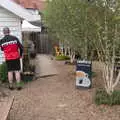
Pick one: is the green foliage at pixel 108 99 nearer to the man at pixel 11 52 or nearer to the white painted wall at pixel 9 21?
the man at pixel 11 52

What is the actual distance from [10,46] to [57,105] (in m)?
3.35

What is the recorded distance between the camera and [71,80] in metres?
15.0

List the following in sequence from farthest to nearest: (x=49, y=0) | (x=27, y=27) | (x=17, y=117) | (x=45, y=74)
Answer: (x=27, y=27)
(x=49, y=0)
(x=45, y=74)
(x=17, y=117)

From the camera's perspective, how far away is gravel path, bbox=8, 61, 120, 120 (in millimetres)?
9531

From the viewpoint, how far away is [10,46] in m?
13.2

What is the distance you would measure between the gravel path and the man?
1.98 feet

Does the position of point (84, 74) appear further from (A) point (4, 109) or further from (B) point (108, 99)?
(A) point (4, 109)

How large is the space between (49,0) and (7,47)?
7.90 m

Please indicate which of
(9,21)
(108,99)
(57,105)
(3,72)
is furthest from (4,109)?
(9,21)

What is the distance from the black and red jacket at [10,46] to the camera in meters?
13.2

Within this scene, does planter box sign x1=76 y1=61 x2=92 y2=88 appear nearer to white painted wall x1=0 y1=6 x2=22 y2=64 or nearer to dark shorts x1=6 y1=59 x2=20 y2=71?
dark shorts x1=6 y1=59 x2=20 y2=71

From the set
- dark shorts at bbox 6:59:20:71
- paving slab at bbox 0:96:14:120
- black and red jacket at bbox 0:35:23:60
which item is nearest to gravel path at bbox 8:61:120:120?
dark shorts at bbox 6:59:20:71

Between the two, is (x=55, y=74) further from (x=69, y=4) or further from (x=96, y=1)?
(x=96, y=1)

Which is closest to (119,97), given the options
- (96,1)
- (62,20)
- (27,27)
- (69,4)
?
(96,1)
